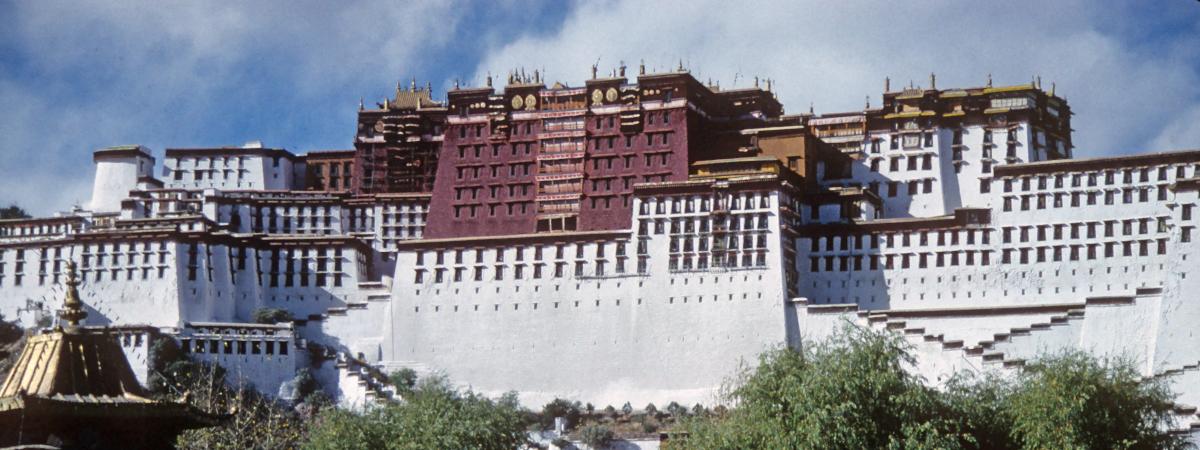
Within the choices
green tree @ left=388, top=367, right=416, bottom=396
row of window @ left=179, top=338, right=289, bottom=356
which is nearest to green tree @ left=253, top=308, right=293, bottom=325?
row of window @ left=179, top=338, right=289, bottom=356

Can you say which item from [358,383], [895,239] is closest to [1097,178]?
[895,239]

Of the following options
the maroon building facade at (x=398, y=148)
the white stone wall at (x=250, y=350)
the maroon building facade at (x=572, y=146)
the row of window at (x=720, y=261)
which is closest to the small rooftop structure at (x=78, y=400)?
the row of window at (x=720, y=261)

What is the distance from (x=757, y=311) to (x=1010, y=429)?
117 ft

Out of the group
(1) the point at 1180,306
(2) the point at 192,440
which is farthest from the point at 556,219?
(2) the point at 192,440

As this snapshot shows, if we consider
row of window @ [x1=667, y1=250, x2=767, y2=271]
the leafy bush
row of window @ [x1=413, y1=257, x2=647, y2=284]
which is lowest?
the leafy bush

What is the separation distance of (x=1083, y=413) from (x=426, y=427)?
23.6 metres

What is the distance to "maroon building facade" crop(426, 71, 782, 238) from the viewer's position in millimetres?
104438

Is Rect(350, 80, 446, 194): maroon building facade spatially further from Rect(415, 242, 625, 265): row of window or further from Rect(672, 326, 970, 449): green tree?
Rect(672, 326, 970, 449): green tree

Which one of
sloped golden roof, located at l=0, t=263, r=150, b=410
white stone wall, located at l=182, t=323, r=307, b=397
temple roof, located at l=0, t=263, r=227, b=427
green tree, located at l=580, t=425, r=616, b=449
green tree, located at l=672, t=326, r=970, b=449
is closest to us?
temple roof, located at l=0, t=263, r=227, b=427

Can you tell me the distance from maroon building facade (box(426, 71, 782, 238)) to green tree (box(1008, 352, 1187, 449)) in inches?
1735

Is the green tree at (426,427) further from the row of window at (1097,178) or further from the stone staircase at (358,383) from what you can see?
the row of window at (1097,178)

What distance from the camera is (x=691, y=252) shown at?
9744cm

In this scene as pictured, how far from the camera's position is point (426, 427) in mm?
67250

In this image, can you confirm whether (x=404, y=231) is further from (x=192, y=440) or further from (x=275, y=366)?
(x=192, y=440)
